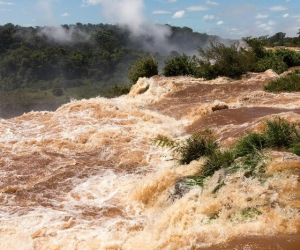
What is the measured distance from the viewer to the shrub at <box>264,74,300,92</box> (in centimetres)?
1198

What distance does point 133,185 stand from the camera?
7.04m

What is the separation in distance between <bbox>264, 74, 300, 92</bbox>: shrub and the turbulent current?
1.50 ft

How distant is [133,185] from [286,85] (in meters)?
7.37

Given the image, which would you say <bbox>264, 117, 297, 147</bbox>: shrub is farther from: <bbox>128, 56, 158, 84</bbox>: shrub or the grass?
<bbox>128, 56, 158, 84</bbox>: shrub

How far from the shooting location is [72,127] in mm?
10977

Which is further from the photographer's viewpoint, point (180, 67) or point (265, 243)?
point (180, 67)

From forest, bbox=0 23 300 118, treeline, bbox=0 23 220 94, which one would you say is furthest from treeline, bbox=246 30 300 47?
treeline, bbox=0 23 220 94

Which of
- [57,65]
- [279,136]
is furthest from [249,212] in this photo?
[57,65]

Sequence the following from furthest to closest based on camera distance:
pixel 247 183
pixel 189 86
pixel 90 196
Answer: pixel 189 86 < pixel 90 196 < pixel 247 183

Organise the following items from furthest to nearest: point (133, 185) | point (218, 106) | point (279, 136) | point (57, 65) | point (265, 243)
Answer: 1. point (57, 65)
2. point (218, 106)
3. point (133, 185)
4. point (279, 136)
5. point (265, 243)

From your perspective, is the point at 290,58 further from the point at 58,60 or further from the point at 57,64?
the point at 58,60

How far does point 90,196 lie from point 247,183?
2.92 metres

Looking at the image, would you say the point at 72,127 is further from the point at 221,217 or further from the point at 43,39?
the point at 43,39

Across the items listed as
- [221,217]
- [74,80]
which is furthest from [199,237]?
[74,80]
